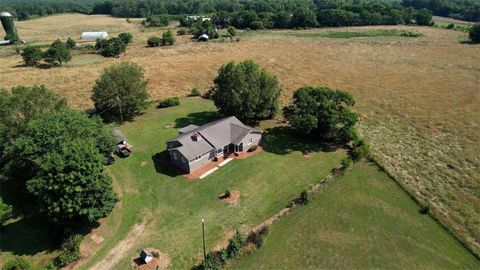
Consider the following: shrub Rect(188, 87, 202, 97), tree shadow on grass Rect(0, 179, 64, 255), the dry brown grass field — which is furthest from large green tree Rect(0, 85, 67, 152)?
shrub Rect(188, 87, 202, 97)

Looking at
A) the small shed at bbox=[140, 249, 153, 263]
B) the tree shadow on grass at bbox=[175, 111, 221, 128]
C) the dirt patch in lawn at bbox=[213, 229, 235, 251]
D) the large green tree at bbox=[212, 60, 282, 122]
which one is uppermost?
the large green tree at bbox=[212, 60, 282, 122]

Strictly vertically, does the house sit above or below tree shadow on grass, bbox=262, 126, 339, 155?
above

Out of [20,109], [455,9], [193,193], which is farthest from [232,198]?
[455,9]

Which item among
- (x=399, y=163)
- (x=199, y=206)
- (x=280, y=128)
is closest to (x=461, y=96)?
(x=399, y=163)

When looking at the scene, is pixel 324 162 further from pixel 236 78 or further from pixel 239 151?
pixel 236 78

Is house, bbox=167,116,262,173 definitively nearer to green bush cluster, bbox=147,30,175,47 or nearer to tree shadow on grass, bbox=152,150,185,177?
tree shadow on grass, bbox=152,150,185,177

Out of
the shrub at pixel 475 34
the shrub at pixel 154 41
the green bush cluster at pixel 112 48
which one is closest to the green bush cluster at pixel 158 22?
the shrub at pixel 154 41

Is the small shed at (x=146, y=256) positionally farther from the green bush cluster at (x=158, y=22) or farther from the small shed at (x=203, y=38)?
the green bush cluster at (x=158, y=22)
